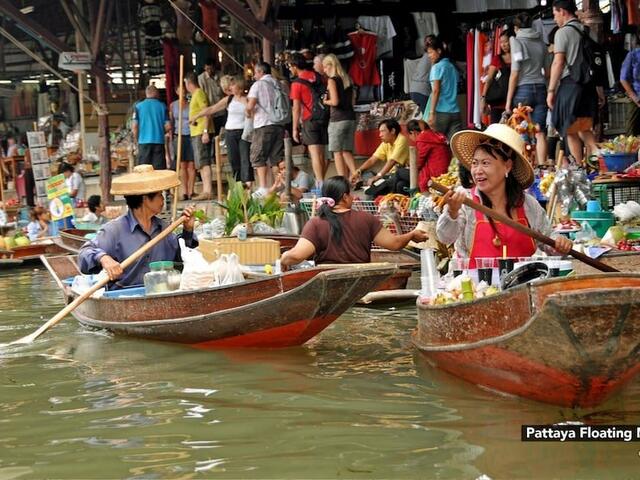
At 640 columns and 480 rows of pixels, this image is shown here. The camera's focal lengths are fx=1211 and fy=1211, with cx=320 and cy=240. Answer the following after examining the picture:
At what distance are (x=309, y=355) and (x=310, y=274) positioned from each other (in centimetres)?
60

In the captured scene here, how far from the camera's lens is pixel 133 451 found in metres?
5.41

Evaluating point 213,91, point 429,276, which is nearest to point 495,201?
point 429,276

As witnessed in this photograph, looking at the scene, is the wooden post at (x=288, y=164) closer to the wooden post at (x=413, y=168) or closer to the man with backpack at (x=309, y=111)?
the man with backpack at (x=309, y=111)

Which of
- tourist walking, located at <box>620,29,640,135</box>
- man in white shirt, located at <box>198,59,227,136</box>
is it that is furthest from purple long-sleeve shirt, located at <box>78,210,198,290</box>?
man in white shirt, located at <box>198,59,227,136</box>

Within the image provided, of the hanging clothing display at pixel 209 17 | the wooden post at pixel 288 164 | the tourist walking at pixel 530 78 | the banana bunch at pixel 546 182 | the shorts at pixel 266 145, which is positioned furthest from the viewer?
the hanging clothing display at pixel 209 17

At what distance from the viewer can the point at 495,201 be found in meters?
6.45

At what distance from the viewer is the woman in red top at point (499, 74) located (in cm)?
1242

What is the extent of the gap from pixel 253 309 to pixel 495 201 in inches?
72.6

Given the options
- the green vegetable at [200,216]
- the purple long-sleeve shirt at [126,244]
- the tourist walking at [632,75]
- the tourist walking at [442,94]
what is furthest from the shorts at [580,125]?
the purple long-sleeve shirt at [126,244]

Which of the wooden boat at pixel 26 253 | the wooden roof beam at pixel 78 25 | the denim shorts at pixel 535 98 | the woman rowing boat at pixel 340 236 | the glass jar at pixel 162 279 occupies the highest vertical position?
the wooden roof beam at pixel 78 25

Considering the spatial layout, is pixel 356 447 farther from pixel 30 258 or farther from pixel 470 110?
pixel 30 258

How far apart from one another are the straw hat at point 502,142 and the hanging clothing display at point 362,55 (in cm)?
841

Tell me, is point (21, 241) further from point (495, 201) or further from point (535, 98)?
point (495, 201)

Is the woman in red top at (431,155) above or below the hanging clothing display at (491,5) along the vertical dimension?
below
